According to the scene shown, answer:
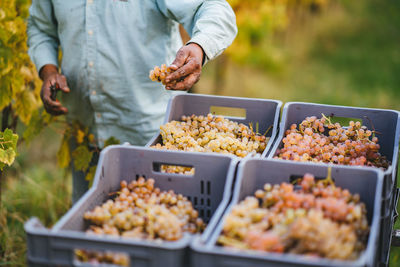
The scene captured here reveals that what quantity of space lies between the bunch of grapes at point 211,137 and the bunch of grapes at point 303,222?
0.37m

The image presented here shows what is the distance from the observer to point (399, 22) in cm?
927

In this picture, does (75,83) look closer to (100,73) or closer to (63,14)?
(100,73)

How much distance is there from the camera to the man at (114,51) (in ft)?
7.32

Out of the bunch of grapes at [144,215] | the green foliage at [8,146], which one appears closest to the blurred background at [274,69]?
the green foliage at [8,146]

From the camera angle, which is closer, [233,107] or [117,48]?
[233,107]

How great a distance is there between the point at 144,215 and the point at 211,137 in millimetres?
543

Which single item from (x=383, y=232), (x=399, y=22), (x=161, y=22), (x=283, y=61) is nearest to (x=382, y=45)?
(x=399, y=22)

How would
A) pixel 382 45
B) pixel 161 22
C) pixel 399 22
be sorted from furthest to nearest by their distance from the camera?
pixel 399 22 → pixel 382 45 → pixel 161 22

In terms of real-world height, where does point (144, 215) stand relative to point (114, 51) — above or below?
below

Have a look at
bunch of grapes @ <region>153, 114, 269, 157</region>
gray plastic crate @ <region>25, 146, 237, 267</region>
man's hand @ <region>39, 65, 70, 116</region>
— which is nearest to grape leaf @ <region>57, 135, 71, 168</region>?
man's hand @ <region>39, 65, 70, 116</region>

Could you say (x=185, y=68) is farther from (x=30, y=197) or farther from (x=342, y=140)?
(x=30, y=197)

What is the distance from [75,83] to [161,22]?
574 mm

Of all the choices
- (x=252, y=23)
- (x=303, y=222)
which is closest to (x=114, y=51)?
(x=303, y=222)

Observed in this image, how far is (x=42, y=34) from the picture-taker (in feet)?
8.70
